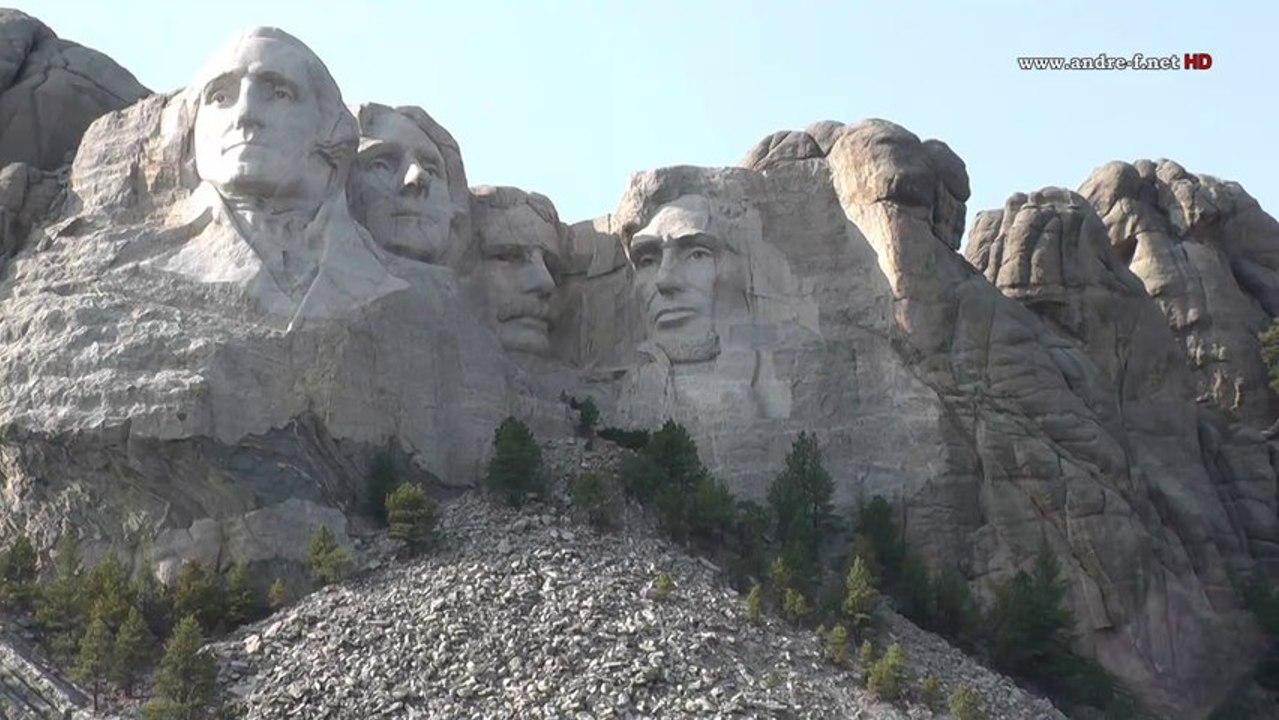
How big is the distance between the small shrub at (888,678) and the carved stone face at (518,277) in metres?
9.36

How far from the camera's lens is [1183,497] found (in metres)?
48.0

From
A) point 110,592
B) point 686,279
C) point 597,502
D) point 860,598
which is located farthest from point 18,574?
point 686,279

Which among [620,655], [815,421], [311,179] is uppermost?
[311,179]

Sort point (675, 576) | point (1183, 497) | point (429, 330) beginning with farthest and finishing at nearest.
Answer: point (1183, 497) → point (429, 330) → point (675, 576)

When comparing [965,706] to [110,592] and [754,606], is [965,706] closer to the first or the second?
[754,606]

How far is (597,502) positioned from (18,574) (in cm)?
698

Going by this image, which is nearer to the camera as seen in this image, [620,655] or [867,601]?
[620,655]

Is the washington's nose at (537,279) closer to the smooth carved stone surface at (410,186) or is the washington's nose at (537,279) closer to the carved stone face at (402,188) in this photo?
the smooth carved stone surface at (410,186)

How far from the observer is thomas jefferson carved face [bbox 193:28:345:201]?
44312 millimetres

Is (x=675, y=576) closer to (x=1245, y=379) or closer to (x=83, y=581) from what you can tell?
(x=83, y=581)

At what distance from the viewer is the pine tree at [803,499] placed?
146 feet

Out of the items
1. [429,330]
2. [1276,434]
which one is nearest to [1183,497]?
[1276,434]

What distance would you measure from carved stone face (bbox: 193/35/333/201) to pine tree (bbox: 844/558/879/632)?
8.47m

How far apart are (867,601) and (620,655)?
4.07m
